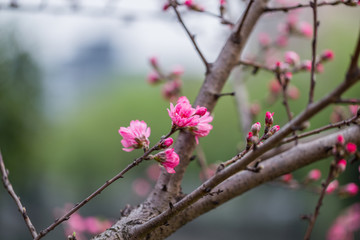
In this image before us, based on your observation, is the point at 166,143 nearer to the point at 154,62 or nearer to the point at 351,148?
the point at 351,148

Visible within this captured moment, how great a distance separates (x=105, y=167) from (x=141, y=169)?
769mm

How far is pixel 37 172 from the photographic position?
4.93 m

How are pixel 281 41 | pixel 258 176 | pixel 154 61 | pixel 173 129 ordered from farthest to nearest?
pixel 281 41 → pixel 154 61 → pixel 258 176 → pixel 173 129

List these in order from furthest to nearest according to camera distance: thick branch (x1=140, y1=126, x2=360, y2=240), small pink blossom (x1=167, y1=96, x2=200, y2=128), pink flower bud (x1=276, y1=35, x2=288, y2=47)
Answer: pink flower bud (x1=276, y1=35, x2=288, y2=47), thick branch (x1=140, y1=126, x2=360, y2=240), small pink blossom (x1=167, y1=96, x2=200, y2=128)

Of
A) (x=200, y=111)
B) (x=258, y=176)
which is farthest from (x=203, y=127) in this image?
(x=258, y=176)

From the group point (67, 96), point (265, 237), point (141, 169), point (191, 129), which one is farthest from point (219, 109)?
point (191, 129)

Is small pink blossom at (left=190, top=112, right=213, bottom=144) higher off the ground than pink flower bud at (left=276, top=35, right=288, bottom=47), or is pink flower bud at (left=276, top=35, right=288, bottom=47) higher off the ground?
small pink blossom at (left=190, top=112, right=213, bottom=144)

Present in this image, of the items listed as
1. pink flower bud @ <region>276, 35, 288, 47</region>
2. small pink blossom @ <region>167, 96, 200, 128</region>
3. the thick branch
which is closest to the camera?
small pink blossom @ <region>167, 96, 200, 128</region>

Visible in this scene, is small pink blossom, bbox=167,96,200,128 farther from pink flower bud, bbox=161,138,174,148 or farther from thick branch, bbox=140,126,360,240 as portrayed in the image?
thick branch, bbox=140,126,360,240

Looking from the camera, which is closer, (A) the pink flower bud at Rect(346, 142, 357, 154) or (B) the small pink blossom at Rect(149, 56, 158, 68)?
(A) the pink flower bud at Rect(346, 142, 357, 154)

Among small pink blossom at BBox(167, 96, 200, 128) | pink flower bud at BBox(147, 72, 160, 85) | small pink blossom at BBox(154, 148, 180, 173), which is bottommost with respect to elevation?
pink flower bud at BBox(147, 72, 160, 85)

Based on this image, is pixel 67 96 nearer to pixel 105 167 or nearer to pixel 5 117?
pixel 105 167

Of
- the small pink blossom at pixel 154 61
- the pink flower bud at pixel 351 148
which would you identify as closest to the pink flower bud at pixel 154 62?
the small pink blossom at pixel 154 61

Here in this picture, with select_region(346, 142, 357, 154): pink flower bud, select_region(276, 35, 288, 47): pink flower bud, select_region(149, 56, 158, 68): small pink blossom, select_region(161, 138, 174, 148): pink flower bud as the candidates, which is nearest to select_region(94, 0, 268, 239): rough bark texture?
select_region(161, 138, 174, 148): pink flower bud
